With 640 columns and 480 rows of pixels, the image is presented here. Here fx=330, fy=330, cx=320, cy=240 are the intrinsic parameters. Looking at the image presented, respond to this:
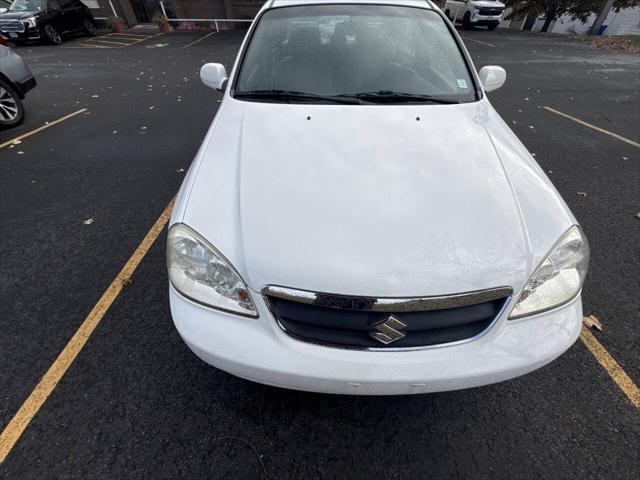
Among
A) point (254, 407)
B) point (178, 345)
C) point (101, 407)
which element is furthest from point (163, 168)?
point (254, 407)

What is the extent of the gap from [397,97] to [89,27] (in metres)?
19.4

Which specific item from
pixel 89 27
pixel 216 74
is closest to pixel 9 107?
pixel 216 74

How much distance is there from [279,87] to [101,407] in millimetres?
2202

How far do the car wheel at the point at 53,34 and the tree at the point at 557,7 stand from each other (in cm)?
2412

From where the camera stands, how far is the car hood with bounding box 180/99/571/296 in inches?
51.1

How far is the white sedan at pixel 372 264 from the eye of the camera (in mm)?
1304

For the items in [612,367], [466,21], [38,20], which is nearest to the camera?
[612,367]

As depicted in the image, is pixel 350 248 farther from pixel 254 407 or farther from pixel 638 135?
pixel 638 135

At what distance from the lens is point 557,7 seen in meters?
18.8

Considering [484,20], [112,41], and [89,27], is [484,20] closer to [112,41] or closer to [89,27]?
[112,41]

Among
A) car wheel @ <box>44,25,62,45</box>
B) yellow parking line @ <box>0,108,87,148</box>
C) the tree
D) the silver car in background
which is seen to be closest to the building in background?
car wheel @ <box>44,25,62,45</box>

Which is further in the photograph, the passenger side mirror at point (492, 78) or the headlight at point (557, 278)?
the passenger side mirror at point (492, 78)

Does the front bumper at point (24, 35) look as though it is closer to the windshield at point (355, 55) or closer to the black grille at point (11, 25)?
the black grille at point (11, 25)

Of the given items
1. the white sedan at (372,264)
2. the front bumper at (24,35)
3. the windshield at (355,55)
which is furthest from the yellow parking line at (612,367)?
the front bumper at (24,35)
